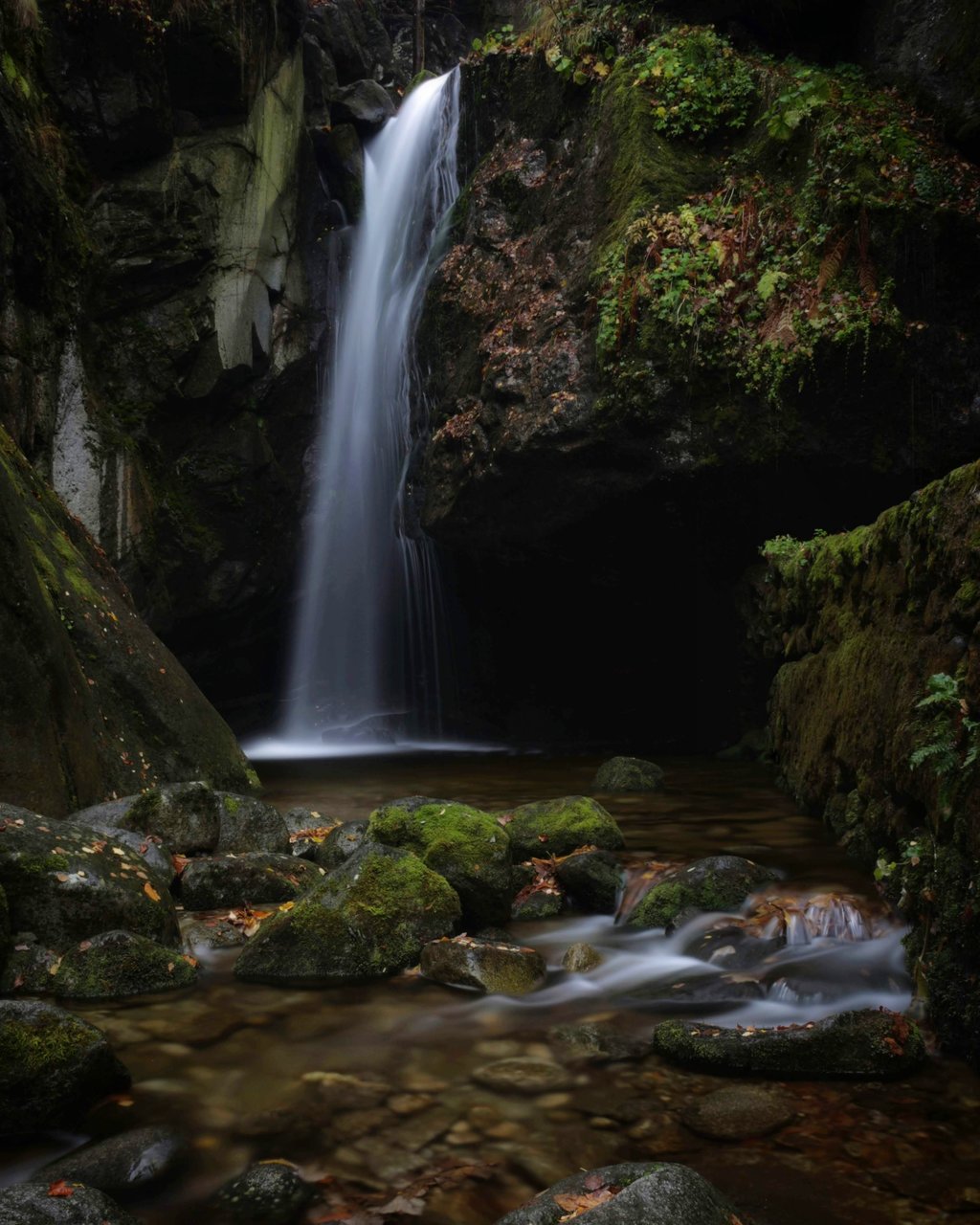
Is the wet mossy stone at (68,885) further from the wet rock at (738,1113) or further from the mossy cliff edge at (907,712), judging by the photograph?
the mossy cliff edge at (907,712)

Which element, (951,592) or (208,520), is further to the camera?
(208,520)

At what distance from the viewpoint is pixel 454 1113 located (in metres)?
3.09

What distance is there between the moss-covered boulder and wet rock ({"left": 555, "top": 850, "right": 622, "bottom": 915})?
6.82ft

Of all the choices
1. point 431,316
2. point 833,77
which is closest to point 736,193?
point 833,77

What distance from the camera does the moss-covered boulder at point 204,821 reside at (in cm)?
578

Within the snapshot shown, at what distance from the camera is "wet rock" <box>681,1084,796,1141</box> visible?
288 cm

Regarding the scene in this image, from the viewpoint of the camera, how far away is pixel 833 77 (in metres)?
12.1

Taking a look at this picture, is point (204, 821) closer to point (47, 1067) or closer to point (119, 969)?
point (119, 969)

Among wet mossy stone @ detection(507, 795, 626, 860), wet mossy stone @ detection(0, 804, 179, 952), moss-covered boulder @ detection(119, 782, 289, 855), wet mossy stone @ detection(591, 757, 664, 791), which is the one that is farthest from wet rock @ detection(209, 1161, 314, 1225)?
wet mossy stone @ detection(591, 757, 664, 791)

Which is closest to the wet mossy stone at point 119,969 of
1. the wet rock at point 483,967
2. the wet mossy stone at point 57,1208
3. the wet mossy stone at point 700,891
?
the wet rock at point 483,967

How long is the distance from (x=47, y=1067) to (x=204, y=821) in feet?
10.6

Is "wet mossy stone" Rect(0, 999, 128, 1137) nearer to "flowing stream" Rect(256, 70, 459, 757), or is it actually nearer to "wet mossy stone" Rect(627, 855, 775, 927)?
"wet mossy stone" Rect(627, 855, 775, 927)

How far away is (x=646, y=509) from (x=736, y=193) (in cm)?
427

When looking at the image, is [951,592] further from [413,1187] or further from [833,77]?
[833,77]
